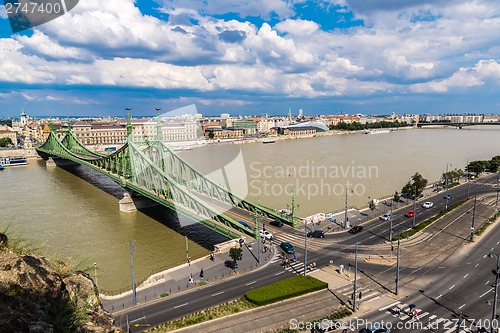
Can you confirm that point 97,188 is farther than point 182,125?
No

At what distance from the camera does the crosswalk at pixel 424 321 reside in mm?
16094

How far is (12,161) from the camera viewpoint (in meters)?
85.4

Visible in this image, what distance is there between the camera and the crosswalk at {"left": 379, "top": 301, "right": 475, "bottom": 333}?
16.1 m

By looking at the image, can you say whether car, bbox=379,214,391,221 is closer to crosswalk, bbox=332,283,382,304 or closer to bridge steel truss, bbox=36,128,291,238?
bridge steel truss, bbox=36,128,291,238

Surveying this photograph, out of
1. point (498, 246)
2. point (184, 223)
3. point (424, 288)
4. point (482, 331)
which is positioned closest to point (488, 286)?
point (424, 288)

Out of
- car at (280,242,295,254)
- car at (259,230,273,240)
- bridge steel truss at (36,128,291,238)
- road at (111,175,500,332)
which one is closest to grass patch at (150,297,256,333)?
road at (111,175,500,332)

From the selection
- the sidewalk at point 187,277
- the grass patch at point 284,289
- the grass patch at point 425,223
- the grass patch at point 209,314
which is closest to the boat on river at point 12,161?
the sidewalk at point 187,277

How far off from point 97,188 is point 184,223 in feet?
94.7

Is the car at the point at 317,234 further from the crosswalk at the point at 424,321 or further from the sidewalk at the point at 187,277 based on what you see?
the crosswalk at the point at 424,321

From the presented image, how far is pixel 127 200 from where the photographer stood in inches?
1642

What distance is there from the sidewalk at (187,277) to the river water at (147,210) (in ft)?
9.69

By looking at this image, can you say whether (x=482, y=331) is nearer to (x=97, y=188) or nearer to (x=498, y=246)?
(x=498, y=246)

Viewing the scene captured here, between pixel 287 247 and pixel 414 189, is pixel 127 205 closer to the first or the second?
pixel 287 247

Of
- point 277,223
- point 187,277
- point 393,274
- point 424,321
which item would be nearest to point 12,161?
point 277,223
